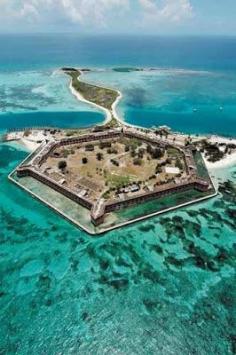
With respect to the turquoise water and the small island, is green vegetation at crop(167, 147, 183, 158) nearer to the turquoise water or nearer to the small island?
the small island

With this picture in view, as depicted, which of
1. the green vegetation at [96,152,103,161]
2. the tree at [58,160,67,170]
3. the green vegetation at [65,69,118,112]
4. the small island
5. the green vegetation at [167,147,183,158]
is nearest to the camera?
the small island

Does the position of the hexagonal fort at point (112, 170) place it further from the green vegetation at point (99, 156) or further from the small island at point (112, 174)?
the green vegetation at point (99, 156)

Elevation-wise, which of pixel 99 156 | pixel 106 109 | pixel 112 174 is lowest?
pixel 112 174

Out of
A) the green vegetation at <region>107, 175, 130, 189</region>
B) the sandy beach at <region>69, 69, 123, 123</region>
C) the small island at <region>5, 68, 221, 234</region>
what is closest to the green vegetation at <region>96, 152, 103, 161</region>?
the small island at <region>5, 68, 221, 234</region>

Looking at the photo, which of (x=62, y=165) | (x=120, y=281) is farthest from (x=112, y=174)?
(x=120, y=281)

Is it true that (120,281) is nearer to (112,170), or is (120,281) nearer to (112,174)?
(112,174)

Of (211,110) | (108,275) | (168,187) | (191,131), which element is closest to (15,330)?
(108,275)
